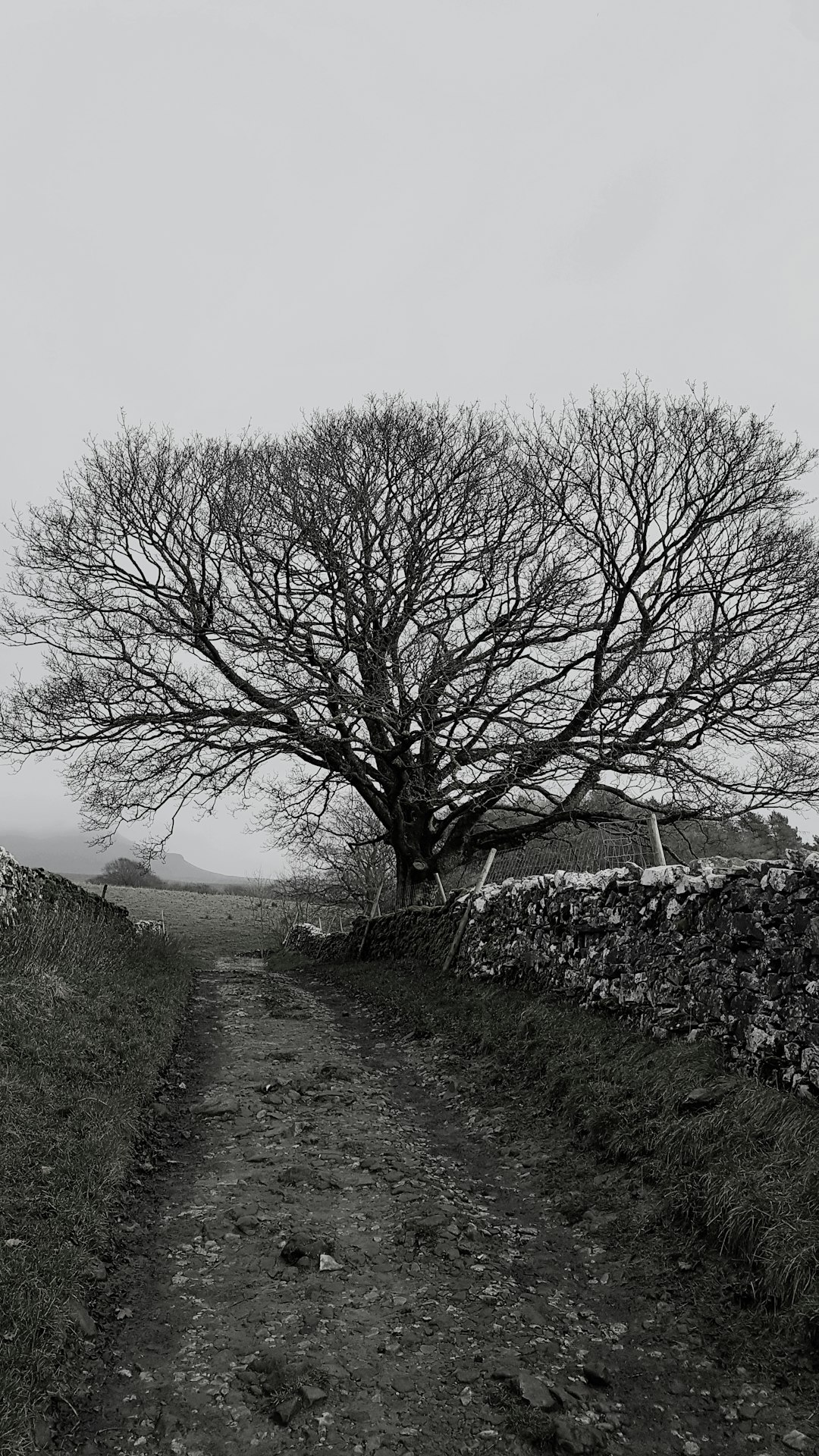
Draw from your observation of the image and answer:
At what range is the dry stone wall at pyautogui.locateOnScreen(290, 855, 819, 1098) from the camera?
212 inches

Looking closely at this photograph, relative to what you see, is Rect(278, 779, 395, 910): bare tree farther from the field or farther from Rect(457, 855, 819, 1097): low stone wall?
Rect(457, 855, 819, 1097): low stone wall

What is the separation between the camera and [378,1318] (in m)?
A: 3.96

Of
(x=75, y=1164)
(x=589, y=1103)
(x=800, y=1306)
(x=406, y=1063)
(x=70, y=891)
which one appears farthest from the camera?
(x=70, y=891)

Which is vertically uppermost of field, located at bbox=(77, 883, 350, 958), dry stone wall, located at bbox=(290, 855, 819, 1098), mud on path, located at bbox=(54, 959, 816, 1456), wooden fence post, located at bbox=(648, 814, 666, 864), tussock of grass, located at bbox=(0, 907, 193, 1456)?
wooden fence post, located at bbox=(648, 814, 666, 864)

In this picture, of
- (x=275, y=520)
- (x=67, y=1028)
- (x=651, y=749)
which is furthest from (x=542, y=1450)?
(x=275, y=520)

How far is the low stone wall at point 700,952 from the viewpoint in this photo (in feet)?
17.6

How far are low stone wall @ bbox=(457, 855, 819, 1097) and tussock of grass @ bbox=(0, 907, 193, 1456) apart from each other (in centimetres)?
439

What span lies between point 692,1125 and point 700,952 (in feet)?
5.36

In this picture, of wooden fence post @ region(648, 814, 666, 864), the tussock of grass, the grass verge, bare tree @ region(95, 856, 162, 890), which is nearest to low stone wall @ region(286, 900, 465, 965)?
the grass verge

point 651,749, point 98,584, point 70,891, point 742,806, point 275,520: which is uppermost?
point 275,520

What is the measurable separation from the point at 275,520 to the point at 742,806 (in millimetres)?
10442

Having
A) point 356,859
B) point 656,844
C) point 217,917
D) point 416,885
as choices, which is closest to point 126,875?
point 217,917

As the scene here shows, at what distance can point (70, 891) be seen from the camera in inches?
515

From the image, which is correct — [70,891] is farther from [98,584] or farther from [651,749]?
[651,749]
